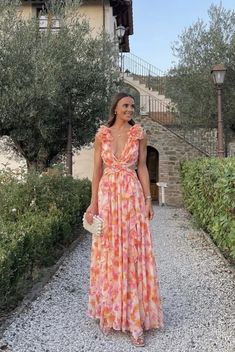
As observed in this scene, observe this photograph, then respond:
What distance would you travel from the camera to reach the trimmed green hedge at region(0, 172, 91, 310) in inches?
169

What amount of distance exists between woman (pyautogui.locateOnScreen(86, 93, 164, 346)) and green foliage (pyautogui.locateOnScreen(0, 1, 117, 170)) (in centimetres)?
551

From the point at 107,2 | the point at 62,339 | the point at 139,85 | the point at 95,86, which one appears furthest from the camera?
the point at 139,85

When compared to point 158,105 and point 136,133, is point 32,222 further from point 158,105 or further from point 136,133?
point 158,105

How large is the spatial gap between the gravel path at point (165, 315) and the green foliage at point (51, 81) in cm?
381

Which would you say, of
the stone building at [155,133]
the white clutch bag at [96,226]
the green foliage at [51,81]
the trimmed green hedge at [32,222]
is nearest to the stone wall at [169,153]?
the stone building at [155,133]

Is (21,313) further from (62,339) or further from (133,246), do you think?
(133,246)

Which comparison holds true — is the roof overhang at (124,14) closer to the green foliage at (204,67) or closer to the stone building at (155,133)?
the stone building at (155,133)

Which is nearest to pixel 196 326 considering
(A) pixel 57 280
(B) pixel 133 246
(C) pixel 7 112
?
(B) pixel 133 246

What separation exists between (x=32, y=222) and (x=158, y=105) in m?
14.0

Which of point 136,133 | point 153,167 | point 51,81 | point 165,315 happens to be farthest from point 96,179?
point 153,167

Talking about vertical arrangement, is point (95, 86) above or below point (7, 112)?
above

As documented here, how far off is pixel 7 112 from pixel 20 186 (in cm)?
258

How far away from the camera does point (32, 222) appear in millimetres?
5695

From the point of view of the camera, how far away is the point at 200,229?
31.6 feet
